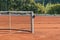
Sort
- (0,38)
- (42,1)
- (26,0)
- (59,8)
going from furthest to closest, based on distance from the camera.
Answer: (42,1)
(26,0)
(59,8)
(0,38)

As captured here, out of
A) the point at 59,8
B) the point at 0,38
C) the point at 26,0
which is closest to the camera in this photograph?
the point at 0,38

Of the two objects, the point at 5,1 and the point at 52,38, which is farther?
the point at 5,1

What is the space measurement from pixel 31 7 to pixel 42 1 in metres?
9.10

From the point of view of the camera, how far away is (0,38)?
10.3 m

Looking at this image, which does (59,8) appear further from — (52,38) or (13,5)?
(52,38)

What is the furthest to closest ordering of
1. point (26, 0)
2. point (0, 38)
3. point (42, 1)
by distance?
1. point (42, 1)
2. point (26, 0)
3. point (0, 38)

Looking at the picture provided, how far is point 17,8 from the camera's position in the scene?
3188cm

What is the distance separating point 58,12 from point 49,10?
1273 millimetres

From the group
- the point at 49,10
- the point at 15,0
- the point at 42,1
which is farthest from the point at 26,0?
the point at 42,1

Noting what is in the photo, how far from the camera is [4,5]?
31531mm

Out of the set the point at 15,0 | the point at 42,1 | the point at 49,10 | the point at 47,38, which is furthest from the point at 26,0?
the point at 47,38

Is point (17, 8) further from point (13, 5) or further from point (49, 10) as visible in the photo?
point (49, 10)

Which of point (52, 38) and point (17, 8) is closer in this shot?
point (52, 38)

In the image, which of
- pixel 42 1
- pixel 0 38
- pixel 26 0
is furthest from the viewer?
pixel 42 1
